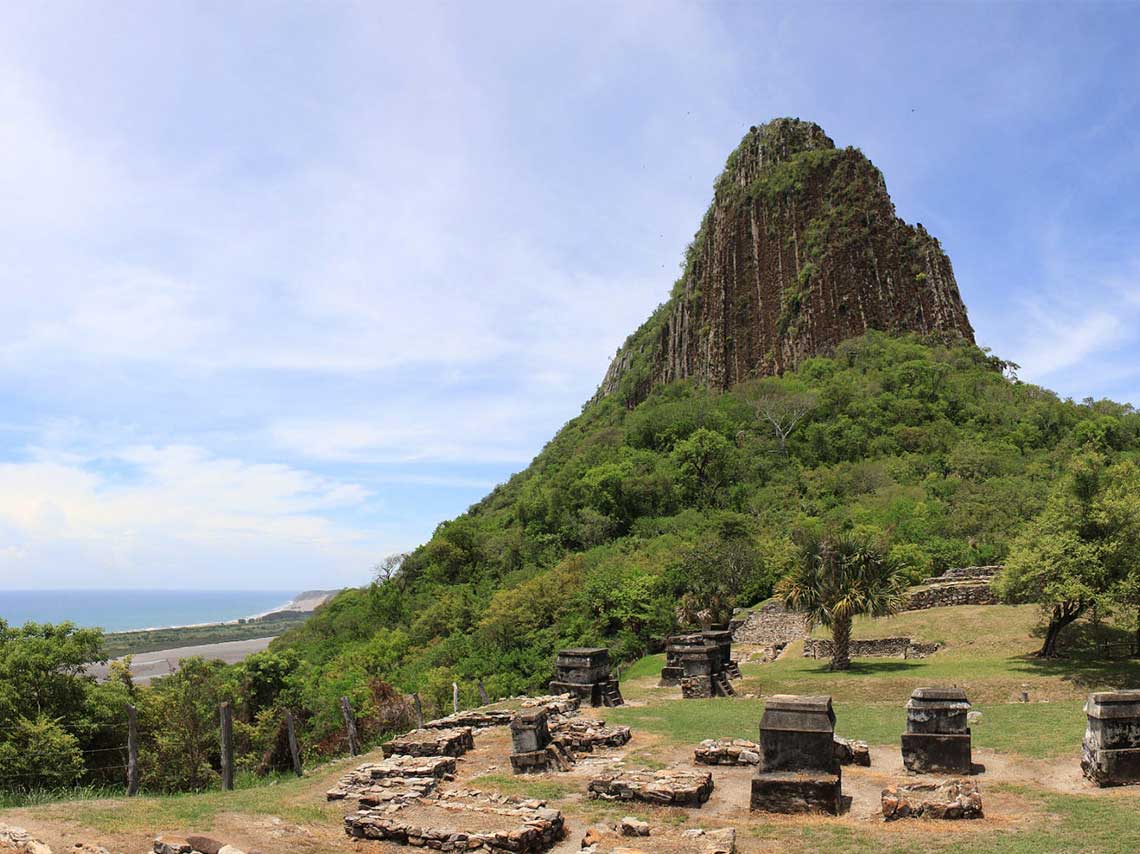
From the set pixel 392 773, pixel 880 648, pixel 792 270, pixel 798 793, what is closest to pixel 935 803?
pixel 798 793

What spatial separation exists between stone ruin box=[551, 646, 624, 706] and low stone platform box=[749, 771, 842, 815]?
997 cm

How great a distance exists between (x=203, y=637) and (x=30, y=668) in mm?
134668

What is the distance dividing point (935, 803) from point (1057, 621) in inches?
561

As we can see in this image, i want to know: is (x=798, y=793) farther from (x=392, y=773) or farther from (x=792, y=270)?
(x=792, y=270)

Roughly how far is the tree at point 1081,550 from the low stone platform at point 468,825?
1520 cm

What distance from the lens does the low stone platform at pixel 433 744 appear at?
1408 centimetres

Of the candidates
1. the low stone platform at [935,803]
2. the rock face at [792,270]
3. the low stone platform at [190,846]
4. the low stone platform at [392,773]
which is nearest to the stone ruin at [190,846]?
the low stone platform at [190,846]

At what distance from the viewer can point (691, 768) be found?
12.0 m

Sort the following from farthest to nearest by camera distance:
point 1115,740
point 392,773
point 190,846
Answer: point 392,773, point 1115,740, point 190,846

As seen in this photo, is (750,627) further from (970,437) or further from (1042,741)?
(970,437)

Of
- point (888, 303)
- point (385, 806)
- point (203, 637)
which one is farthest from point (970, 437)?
point (203, 637)

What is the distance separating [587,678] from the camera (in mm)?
19875

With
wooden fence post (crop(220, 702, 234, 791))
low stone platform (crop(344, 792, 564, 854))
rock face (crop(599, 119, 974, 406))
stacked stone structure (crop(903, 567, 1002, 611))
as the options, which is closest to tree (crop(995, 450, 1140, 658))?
stacked stone structure (crop(903, 567, 1002, 611))

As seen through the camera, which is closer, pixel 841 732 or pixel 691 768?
pixel 691 768
